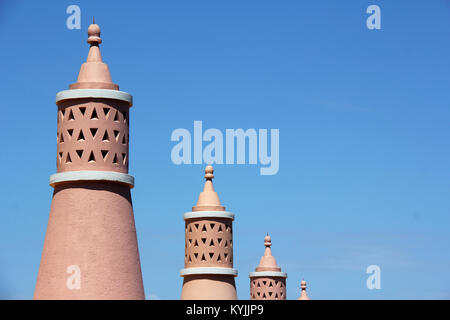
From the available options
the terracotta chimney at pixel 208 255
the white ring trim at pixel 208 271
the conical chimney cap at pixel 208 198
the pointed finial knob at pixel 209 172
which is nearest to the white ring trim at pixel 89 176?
the white ring trim at pixel 208 271

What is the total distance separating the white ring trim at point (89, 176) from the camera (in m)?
19.9

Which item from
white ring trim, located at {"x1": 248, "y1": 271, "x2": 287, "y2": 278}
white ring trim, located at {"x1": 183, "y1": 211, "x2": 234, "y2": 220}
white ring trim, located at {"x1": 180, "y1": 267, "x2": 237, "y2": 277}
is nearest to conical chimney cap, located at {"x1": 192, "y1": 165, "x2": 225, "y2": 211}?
white ring trim, located at {"x1": 183, "y1": 211, "x2": 234, "y2": 220}

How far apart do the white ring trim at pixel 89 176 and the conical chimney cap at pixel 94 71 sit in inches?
76.3

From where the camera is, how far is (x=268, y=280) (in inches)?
1660

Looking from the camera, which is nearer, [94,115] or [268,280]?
[94,115]

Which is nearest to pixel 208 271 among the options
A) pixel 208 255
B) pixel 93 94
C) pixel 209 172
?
pixel 208 255

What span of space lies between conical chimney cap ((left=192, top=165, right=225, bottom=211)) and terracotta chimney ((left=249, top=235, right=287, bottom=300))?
1022 centimetres

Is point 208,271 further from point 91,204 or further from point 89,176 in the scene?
point 89,176

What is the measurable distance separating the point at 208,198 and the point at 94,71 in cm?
1202

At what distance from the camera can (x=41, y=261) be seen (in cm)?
2017
